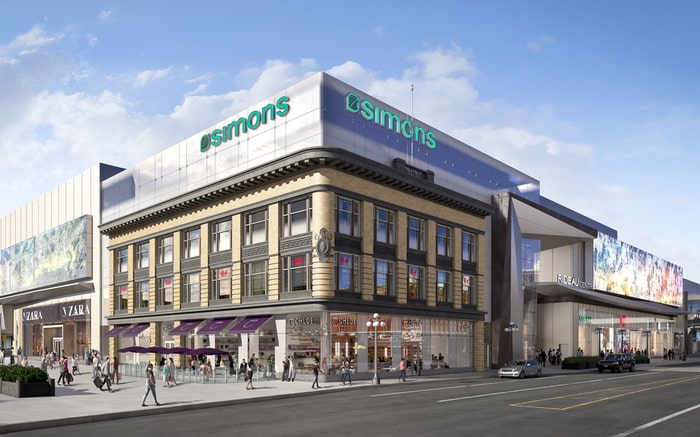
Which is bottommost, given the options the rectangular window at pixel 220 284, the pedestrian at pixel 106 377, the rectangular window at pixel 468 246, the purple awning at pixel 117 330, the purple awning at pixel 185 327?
the purple awning at pixel 117 330

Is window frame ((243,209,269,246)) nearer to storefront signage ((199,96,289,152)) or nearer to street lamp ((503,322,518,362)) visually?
storefront signage ((199,96,289,152))

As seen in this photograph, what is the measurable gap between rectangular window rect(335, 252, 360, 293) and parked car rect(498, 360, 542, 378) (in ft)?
43.4

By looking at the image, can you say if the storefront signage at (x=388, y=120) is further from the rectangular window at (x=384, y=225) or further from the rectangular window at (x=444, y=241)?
the rectangular window at (x=444, y=241)

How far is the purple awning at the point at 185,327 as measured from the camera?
191 feet

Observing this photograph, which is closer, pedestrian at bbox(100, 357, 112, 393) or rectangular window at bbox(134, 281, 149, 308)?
pedestrian at bbox(100, 357, 112, 393)

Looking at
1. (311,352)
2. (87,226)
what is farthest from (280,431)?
(87,226)

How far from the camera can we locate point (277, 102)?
2084 inches

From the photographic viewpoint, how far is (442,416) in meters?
26.1

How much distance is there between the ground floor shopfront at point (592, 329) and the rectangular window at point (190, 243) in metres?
38.3

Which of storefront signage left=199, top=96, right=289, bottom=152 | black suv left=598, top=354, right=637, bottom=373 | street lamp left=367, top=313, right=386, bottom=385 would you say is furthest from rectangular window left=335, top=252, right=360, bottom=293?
black suv left=598, top=354, right=637, bottom=373

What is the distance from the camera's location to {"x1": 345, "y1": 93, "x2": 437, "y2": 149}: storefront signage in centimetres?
5216

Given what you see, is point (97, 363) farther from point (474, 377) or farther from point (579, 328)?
point (579, 328)

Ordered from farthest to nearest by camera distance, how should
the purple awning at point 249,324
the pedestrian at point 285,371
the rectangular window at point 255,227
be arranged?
the rectangular window at point 255,227, the purple awning at point 249,324, the pedestrian at point 285,371

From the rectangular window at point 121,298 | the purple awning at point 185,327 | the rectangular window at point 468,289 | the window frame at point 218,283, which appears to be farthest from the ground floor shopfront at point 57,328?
the rectangular window at point 468,289
